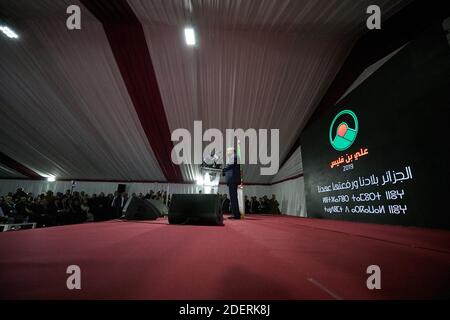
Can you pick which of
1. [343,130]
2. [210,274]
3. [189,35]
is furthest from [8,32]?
[343,130]

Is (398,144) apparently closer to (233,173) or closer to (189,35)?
(233,173)

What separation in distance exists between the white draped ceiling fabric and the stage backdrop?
1.71m

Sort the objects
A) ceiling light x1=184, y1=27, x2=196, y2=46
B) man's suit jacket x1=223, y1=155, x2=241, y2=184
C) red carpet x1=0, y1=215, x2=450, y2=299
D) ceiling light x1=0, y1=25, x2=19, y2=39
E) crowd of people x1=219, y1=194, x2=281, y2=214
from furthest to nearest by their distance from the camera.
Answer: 1. crowd of people x1=219, y1=194, x2=281, y2=214
2. ceiling light x1=0, y1=25, x2=19, y2=39
3. ceiling light x1=184, y1=27, x2=196, y2=46
4. man's suit jacket x1=223, y1=155, x2=241, y2=184
5. red carpet x1=0, y1=215, x2=450, y2=299

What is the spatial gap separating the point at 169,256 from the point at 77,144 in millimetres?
9833

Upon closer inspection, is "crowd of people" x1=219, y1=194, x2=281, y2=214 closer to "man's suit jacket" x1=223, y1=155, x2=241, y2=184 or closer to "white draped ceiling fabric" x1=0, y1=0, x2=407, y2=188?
"white draped ceiling fabric" x1=0, y1=0, x2=407, y2=188

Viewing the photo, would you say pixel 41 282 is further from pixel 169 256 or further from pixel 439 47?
pixel 439 47

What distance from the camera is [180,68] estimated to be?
5.33m

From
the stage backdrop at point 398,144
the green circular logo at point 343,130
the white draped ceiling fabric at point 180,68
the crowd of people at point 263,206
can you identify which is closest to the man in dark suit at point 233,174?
the stage backdrop at point 398,144

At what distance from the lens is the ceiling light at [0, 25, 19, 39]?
455 centimetres

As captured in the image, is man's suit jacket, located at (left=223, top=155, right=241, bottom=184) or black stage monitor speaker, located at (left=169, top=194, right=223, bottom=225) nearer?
black stage monitor speaker, located at (left=169, top=194, right=223, bottom=225)

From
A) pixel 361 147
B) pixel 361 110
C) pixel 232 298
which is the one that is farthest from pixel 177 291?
pixel 361 110

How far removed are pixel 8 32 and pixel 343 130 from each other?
8.35 m

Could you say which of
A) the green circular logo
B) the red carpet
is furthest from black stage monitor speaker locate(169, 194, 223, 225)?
the green circular logo

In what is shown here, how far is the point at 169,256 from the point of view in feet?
2.72
